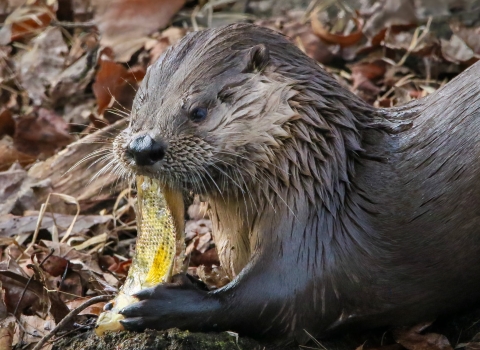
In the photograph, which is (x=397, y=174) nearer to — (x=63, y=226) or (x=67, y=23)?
(x=63, y=226)

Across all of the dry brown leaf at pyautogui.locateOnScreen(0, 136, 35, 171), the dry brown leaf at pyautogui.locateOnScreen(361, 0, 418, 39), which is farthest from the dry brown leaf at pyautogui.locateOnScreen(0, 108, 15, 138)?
the dry brown leaf at pyautogui.locateOnScreen(361, 0, 418, 39)

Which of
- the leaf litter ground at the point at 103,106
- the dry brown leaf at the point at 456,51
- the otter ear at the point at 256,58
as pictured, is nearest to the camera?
the otter ear at the point at 256,58

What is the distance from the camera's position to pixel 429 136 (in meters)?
2.92

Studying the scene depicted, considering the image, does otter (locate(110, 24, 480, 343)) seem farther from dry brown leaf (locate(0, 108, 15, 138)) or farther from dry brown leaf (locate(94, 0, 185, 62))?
dry brown leaf (locate(94, 0, 185, 62))

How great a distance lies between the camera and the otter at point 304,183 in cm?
272

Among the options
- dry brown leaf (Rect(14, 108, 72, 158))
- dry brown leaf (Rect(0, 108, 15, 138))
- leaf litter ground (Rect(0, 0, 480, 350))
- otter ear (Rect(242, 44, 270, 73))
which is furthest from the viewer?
dry brown leaf (Rect(0, 108, 15, 138))

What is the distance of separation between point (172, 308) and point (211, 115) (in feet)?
1.97

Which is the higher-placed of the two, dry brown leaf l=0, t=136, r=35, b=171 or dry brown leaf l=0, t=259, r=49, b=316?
dry brown leaf l=0, t=136, r=35, b=171

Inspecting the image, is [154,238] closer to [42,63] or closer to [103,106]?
[103,106]

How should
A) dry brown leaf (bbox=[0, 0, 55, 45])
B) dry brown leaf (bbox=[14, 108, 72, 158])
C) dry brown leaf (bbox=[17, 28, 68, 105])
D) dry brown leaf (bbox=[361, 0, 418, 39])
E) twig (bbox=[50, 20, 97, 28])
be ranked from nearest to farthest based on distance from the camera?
dry brown leaf (bbox=[14, 108, 72, 158])
dry brown leaf (bbox=[361, 0, 418, 39])
dry brown leaf (bbox=[17, 28, 68, 105])
twig (bbox=[50, 20, 97, 28])
dry brown leaf (bbox=[0, 0, 55, 45])

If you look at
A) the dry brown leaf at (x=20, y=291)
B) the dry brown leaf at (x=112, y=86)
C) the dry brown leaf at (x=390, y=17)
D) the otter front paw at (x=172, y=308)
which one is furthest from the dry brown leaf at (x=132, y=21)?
the otter front paw at (x=172, y=308)

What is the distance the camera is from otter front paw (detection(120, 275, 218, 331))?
8.48 ft

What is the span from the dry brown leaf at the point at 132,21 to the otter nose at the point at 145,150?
243cm

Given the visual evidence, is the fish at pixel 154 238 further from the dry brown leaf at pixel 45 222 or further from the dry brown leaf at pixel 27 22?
the dry brown leaf at pixel 27 22
